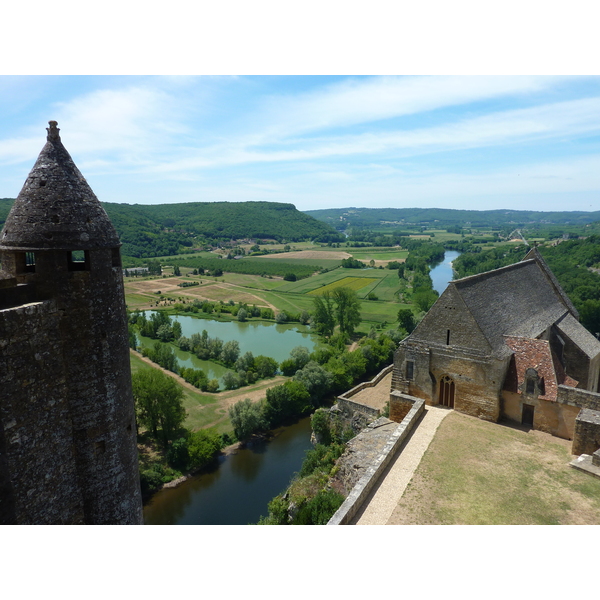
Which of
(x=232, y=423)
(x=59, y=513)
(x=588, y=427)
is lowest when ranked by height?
(x=232, y=423)

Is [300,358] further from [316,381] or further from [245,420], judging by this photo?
[245,420]

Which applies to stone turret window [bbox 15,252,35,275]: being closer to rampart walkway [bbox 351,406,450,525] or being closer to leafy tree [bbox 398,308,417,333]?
rampart walkway [bbox 351,406,450,525]

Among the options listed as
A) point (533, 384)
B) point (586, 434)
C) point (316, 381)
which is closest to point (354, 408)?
point (533, 384)

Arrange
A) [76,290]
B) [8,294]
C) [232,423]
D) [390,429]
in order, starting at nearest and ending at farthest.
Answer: [8,294] < [76,290] < [390,429] < [232,423]

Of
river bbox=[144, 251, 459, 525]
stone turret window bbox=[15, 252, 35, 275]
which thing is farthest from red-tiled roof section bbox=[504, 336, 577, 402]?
stone turret window bbox=[15, 252, 35, 275]

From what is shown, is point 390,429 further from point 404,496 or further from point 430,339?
point 404,496

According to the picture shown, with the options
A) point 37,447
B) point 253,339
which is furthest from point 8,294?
point 253,339

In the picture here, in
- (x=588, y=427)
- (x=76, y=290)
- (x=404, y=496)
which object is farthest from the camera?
(x=588, y=427)
